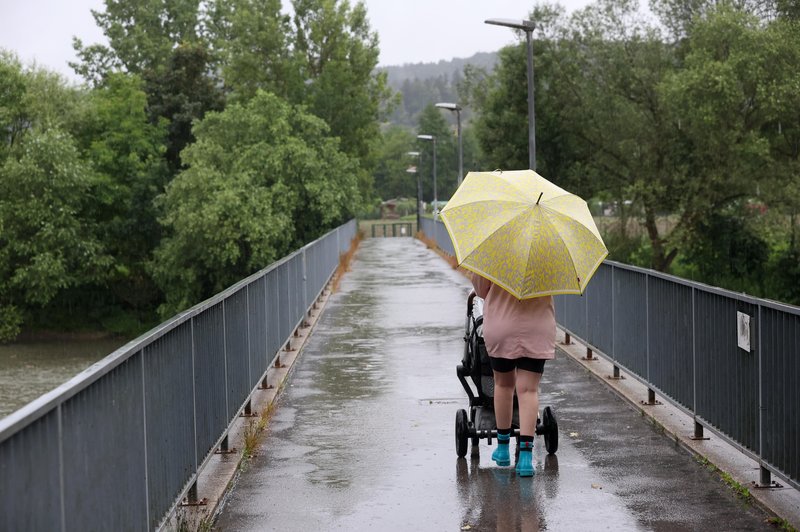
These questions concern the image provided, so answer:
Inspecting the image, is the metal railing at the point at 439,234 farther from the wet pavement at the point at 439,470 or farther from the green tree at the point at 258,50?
the wet pavement at the point at 439,470

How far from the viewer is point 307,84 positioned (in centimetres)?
6950

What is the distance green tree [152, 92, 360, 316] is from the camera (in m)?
46.2

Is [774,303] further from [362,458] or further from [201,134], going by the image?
[201,134]

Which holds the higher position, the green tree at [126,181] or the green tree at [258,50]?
the green tree at [258,50]

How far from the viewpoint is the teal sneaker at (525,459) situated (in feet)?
24.9

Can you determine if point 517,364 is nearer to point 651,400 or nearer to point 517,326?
point 517,326

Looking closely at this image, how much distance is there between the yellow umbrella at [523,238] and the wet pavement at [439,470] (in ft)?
4.33

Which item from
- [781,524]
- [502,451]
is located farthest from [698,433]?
[781,524]

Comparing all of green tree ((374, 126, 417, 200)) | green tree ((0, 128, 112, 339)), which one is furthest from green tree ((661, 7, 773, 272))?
green tree ((374, 126, 417, 200))

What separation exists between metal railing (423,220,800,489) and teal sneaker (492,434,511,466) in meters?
1.45

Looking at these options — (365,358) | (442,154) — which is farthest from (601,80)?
(442,154)

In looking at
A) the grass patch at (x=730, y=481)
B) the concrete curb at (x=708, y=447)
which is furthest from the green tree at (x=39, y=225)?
the grass patch at (x=730, y=481)

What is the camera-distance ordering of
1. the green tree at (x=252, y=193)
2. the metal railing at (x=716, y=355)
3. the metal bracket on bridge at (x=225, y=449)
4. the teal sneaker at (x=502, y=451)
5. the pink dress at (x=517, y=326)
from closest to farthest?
1. the metal railing at (x=716, y=355)
2. the pink dress at (x=517, y=326)
3. the teal sneaker at (x=502, y=451)
4. the metal bracket on bridge at (x=225, y=449)
5. the green tree at (x=252, y=193)

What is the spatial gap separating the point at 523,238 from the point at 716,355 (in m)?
1.73
